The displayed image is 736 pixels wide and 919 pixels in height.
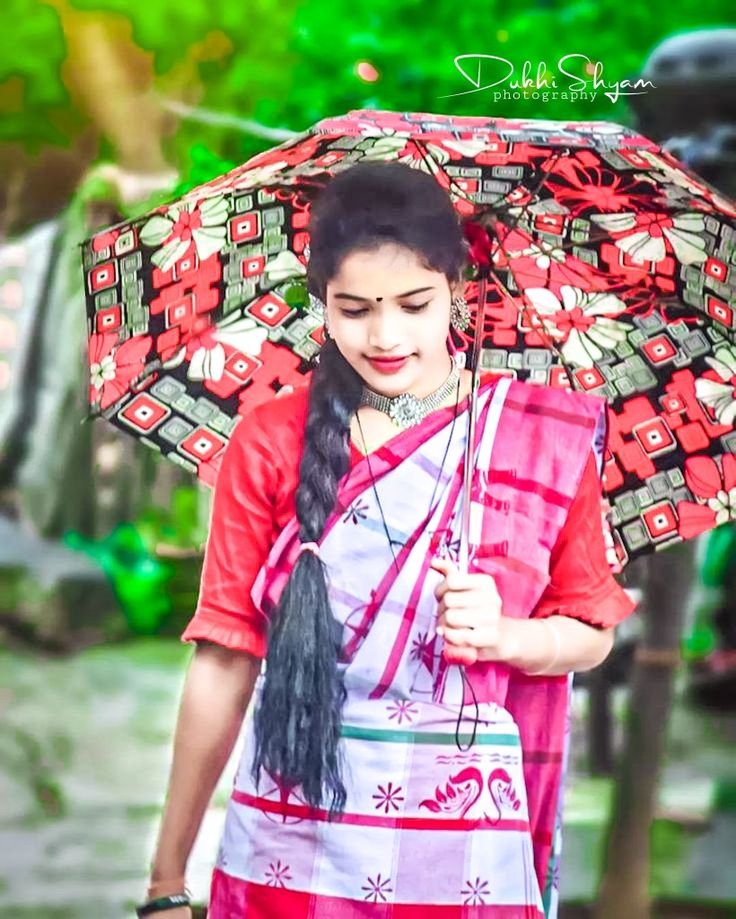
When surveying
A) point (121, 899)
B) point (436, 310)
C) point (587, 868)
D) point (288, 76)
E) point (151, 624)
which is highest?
point (288, 76)

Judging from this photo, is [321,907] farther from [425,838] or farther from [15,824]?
[15,824]

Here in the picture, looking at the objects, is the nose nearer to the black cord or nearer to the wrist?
the black cord

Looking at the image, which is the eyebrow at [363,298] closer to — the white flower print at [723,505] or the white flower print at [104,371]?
the white flower print at [104,371]

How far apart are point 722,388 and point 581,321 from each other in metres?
0.25

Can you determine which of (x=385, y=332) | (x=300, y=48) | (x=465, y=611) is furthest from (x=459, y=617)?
(x=300, y=48)

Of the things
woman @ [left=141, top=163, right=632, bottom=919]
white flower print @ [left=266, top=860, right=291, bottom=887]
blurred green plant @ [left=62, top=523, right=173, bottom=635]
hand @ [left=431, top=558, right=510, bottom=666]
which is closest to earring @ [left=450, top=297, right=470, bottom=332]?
woman @ [left=141, top=163, right=632, bottom=919]

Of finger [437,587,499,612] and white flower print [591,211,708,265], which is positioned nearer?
finger [437,587,499,612]

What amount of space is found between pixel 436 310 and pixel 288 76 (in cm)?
67

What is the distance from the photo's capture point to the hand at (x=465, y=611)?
5.14 ft

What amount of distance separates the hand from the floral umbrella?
1.11 feet

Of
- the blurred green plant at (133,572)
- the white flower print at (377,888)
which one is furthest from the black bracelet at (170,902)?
the blurred green plant at (133,572)

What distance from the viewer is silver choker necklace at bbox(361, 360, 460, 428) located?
1.71 m

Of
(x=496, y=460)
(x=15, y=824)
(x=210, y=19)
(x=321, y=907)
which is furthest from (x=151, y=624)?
(x=210, y=19)

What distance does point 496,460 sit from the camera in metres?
1.72
